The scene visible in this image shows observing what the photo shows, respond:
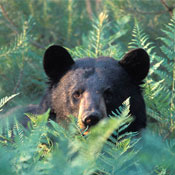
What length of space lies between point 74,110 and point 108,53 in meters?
0.99

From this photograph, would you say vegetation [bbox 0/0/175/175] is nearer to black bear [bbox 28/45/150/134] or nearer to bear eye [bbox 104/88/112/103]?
black bear [bbox 28/45/150/134]

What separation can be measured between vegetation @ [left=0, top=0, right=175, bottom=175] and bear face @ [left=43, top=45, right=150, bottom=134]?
0.55 ft

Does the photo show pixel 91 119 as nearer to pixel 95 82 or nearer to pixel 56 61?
pixel 95 82

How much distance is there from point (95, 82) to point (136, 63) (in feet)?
1.70

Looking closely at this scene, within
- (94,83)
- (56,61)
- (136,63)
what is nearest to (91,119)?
(94,83)

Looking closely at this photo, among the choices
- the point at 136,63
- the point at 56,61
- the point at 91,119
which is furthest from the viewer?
the point at 56,61

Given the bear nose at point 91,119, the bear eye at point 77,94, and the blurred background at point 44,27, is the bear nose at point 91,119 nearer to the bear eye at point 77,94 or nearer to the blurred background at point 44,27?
the bear eye at point 77,94

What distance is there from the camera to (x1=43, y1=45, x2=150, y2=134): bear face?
3.54 metres

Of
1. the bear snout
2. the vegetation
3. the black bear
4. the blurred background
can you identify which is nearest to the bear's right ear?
the black bear

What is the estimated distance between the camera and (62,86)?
384 centimetres

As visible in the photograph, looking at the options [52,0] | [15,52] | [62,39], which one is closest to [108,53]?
[15,52]

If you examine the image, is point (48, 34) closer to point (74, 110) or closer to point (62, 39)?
point (62, 39)

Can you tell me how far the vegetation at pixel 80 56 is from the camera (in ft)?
4.53

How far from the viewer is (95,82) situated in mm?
3559
